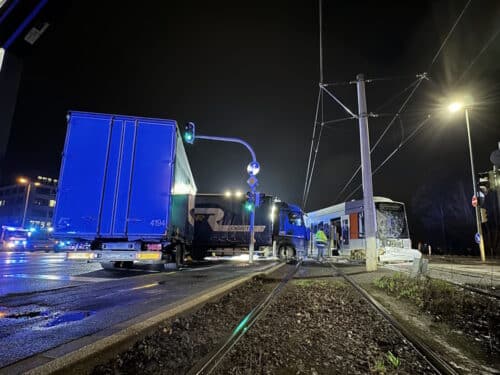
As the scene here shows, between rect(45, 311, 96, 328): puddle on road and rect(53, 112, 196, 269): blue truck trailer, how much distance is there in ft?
14.4

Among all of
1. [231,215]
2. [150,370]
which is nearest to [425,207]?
[231,215]

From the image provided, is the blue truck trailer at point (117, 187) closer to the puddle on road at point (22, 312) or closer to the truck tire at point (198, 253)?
the puddle on road at point (22, 312)

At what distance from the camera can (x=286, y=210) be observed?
18516mm

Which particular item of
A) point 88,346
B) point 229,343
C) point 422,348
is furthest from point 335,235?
point 88,346

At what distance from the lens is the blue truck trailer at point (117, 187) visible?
8430mm

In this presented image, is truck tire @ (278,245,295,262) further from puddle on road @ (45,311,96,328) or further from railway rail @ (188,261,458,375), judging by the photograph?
puddle on road @ (45,311,96,328)

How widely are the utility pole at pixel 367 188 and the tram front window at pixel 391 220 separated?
20.0 feet

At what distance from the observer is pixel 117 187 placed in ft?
28.6

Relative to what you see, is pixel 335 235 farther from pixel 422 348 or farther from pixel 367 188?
pixel 422 348

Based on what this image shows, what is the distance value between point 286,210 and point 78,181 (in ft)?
40.1

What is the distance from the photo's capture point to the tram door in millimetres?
20383

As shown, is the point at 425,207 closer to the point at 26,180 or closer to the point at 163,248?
the point at 163,248

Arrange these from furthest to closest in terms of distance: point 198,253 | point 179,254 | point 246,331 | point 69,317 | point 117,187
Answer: point 198,253 → point 179,254 → point 117,187 → point 69,317 → point 246,331

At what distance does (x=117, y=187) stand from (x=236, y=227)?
9.11 metres
